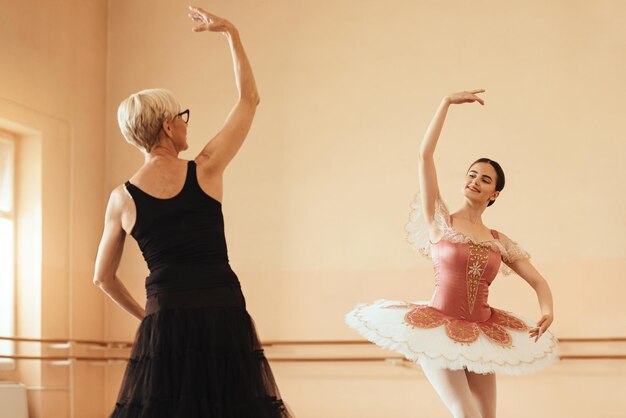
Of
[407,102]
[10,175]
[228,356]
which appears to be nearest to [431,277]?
[407,102]

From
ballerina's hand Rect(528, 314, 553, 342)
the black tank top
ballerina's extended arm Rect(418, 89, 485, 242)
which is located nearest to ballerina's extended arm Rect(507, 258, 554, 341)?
ballerina's hand Rect(528, 314, 553, 342)

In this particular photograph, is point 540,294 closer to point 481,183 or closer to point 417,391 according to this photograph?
point 481,183

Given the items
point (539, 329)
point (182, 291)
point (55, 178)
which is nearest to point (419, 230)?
point (539, 329)

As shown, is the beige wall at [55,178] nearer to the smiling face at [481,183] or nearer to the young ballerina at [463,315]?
the young ballerina at [463,315]

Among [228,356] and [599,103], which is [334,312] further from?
[228,356]

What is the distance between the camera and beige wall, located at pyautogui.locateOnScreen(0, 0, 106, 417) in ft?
15.8

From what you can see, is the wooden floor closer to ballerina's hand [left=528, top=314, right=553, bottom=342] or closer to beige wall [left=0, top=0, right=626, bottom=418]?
beige wall [left=0, top=0, right=626, bottom=418]

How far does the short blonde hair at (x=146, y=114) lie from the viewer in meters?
2.17

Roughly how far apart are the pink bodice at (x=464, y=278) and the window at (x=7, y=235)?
2588mm

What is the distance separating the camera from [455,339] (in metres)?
3.20

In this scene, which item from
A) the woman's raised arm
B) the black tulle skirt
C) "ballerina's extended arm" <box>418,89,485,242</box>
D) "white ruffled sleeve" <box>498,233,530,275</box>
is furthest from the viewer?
"white ruffled sleeve" <box>498,233,530,275</box>

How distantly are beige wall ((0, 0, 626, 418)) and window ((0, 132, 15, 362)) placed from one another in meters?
0.18

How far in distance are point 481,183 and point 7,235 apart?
9.02 ft

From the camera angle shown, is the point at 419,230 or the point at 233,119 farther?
the point at 419,230
